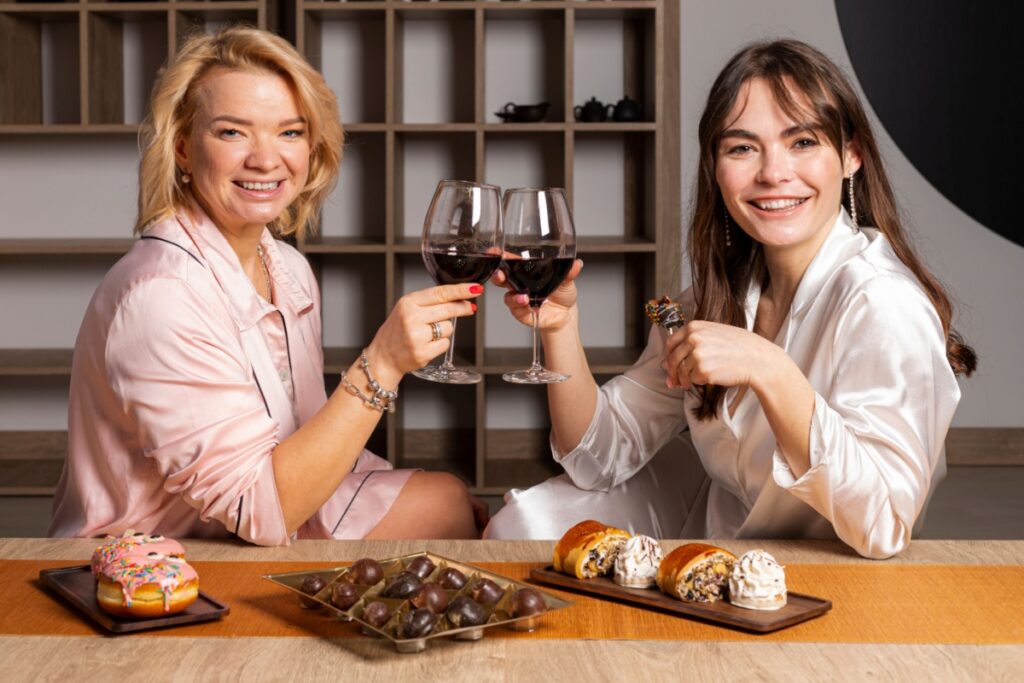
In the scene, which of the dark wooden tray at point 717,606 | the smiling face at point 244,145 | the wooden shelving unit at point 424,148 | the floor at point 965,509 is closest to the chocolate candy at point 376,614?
the dark wooden tray at point 717,606

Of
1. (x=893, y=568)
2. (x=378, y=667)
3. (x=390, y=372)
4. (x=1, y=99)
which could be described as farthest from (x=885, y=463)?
(x=1, y=99)

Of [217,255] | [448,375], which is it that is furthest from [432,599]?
[217,255]

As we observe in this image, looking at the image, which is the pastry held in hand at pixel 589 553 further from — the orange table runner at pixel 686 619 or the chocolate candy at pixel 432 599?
the chocolate candy at pixel 432 599

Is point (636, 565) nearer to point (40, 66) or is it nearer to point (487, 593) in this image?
point (487, 593)

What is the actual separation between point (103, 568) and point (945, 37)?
4.37 m

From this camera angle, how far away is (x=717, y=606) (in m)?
1.28

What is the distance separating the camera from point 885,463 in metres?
1.64

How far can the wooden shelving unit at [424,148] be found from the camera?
449 centimetres

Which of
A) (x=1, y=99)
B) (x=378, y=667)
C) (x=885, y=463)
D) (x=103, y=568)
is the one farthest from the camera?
(x=1, y=99)

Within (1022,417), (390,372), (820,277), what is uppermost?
(820,277)

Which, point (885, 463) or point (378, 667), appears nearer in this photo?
point (378, 667)

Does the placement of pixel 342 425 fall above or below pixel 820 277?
below

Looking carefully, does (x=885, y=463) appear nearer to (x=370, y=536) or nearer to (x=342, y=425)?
(x=342, y=425)

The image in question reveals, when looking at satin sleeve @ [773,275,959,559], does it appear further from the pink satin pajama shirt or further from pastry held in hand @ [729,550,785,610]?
the pink satin pajama shirt
